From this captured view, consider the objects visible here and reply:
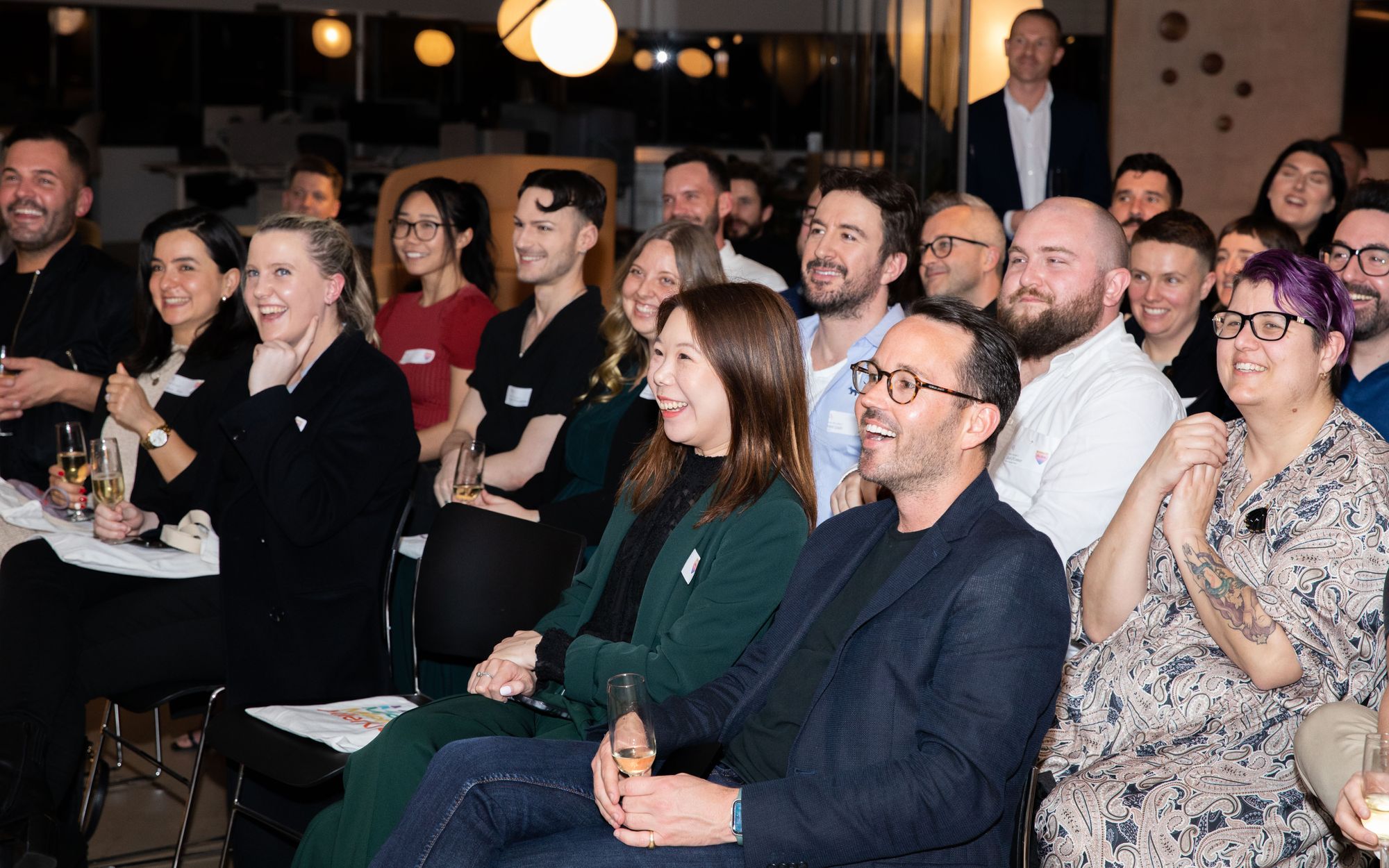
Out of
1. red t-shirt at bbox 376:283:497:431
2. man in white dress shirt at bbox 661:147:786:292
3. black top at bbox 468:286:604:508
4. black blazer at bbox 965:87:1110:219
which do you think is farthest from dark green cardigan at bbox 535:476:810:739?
black blazer at bbox 965:87:1110:219

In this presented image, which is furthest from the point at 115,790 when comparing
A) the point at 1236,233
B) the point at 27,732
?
the point at 1236,233

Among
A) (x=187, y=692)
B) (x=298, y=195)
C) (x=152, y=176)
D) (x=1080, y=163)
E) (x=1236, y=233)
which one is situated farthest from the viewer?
(x=152, y=176)

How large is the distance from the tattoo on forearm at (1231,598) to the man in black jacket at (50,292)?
3769mm

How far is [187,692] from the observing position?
10.7ft

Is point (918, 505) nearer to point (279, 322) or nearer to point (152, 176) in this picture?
point (279, 322)

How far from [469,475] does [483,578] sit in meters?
0.46

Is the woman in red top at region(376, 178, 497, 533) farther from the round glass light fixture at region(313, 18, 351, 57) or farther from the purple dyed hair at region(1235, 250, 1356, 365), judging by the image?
the round glass light fixture at region(313, 18, 351, 57)

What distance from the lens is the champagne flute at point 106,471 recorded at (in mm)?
3418

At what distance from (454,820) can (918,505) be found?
3.15 ft

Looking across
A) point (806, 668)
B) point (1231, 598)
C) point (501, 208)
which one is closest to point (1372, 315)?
point (1231, 598)

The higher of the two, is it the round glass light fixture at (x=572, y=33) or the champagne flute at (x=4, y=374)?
the round glass light fixture at (x=572, y=33)

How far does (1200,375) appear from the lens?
3.84m

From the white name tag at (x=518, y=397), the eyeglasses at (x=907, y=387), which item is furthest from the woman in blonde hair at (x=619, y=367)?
the eyeglasses at (x=907, y=387)

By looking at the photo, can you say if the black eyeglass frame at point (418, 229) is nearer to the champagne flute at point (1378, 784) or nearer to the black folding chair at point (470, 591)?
the black folding chair at point (470, 591)
